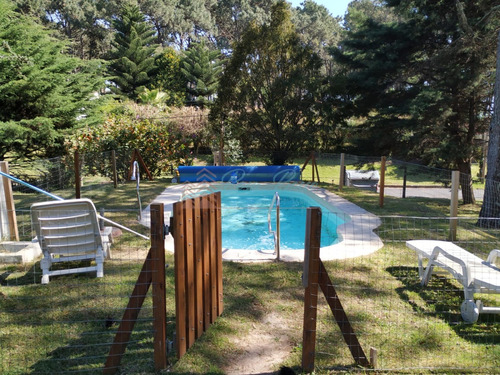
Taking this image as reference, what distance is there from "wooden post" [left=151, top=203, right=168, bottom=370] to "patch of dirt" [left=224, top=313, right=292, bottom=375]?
1.65 ft

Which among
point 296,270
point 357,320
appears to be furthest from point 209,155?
point 357,320

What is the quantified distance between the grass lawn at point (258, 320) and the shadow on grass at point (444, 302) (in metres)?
0.01

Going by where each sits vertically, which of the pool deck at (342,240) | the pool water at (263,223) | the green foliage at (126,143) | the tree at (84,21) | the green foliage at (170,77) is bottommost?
the pool water at (263,223)

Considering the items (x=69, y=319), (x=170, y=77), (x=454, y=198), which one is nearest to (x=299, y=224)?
(x=454, y=198)

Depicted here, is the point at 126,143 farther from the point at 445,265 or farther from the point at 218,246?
the point at 445,265

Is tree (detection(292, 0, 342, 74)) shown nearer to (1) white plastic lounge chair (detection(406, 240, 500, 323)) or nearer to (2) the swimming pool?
(2) the swimming pool

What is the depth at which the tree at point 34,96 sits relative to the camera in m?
12.0

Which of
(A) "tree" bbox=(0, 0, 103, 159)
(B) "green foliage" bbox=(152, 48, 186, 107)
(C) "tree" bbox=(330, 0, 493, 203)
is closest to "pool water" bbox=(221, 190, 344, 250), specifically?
(C) "tree" bbox=(330, 0, 493, 203)

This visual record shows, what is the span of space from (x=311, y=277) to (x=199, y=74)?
27.9 m

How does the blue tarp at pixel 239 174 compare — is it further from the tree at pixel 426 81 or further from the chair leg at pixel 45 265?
the chair leg at pixel 45 265

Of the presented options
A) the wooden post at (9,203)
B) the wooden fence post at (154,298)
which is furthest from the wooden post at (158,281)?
the wooden post at (9,203)

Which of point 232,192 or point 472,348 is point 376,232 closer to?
point 472,348

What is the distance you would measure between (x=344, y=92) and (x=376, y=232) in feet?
31.4

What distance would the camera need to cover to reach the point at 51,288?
446cm
